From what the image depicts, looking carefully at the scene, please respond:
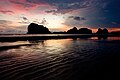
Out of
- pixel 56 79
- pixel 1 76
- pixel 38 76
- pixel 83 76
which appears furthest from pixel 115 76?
pixel 1 76

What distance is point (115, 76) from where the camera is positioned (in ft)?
34.0

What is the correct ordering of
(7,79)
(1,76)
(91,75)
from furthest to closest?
(91,75) < (1,76) < (7,79)

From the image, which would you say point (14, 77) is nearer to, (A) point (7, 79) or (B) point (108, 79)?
(A) point (7, 79)

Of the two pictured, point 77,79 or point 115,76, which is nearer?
point 77,79

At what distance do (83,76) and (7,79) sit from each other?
18.3ft

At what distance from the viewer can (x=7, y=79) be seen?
30.3 feet

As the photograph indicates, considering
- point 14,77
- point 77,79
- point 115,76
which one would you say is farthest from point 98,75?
point 14,77

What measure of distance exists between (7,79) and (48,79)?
2.83 metres

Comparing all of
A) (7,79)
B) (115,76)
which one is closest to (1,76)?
(7,79)

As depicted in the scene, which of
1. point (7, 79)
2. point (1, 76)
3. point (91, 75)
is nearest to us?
point (7, 79)

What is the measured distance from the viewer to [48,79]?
943 cm

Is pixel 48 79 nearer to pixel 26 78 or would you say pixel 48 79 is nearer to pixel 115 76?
pixel 26 78

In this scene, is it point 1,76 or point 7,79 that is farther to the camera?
point 1,76

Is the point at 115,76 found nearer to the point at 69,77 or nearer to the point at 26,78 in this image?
the point at 69,77
